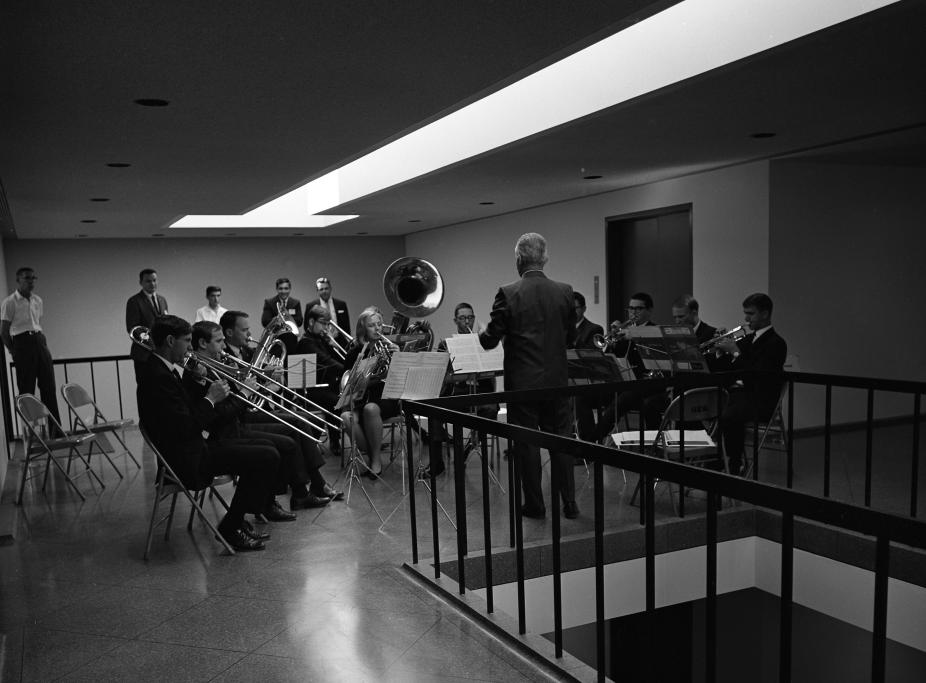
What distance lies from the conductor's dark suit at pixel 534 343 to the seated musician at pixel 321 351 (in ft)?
7.30

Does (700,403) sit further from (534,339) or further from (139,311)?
(139,311)

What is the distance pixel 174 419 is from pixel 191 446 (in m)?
0.19

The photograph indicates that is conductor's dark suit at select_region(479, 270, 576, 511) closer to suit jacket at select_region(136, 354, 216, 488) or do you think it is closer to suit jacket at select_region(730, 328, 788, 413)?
suit jacket at select_region(730, 328, 788, 413)

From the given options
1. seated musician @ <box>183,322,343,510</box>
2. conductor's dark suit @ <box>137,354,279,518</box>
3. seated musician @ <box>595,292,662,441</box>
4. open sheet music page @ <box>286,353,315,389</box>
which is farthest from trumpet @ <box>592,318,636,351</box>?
conductor's dark suit @ <box>137,354,279,518</box>

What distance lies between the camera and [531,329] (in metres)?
4.57

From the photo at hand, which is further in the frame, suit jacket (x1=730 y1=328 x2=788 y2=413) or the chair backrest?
suit jacket (x1=730 y1=328 x2=788 y2=413)

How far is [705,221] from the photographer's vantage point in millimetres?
7504

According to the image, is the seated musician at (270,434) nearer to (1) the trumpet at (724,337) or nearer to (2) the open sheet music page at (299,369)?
(2) the open sheet music page at (299,369)

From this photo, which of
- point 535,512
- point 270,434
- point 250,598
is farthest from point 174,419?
point 535,512

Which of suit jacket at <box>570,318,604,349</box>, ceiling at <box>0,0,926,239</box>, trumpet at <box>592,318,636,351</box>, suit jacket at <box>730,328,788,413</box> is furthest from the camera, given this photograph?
suit jacket at <box>570,318,604,349</box>

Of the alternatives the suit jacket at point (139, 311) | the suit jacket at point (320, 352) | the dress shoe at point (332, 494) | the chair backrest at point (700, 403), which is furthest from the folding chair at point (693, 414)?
the suit jacket at point (139, 311)

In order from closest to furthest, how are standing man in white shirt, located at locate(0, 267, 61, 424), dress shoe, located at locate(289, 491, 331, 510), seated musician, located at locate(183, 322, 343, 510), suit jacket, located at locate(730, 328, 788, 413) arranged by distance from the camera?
seated musician, located at locate(183, 322, 343, 510) < dress shoe, located at locate(289, 491, 331, 510) < suit jacket, located at locate(730, 328, 788, 413) < standing man in white shirt, located at locate(0, 267, 61, 424)

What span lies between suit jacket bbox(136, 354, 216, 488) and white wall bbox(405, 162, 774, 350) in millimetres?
4901

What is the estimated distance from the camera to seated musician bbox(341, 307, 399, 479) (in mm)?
5617
